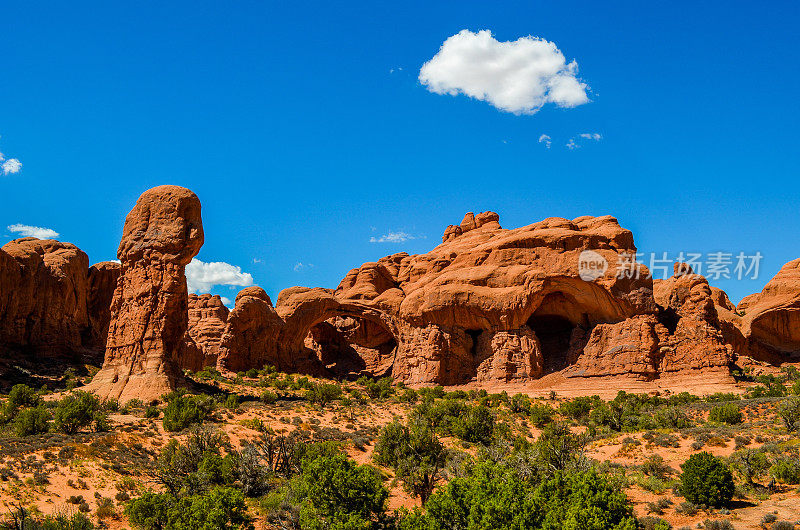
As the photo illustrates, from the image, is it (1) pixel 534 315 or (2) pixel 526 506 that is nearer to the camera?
(2) pixel 526 506

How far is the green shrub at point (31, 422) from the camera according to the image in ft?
75.6

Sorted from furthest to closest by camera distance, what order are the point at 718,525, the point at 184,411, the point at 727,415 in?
the point at 727,415, the point at 184,411, the point at 718,525

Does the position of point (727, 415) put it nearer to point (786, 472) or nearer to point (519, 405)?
point (786, 472)

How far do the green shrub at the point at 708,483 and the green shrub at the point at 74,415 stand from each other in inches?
827

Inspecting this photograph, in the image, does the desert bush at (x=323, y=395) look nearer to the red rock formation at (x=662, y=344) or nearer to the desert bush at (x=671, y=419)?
the desert bush at (x=671, y=419)

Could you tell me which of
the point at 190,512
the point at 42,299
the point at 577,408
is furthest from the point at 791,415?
the point at 42,299

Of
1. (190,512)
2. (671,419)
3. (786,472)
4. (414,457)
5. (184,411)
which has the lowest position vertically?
(190,512)

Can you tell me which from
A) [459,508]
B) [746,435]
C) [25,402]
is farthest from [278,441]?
[746,435]

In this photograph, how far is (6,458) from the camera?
20.0 metres

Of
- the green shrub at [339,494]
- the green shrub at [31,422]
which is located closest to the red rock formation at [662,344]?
the green shrub at [339,494]

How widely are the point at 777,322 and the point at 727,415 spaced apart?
99.0 ft

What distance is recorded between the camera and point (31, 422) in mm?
23234

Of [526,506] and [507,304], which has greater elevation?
[507,304]

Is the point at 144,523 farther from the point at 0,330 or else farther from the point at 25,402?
the point at 0,330
